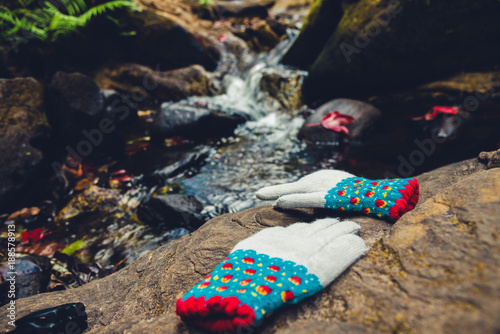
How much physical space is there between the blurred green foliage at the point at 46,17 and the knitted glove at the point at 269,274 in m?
8.28

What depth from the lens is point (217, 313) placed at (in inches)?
43.9

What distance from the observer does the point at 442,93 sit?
501 centimetres

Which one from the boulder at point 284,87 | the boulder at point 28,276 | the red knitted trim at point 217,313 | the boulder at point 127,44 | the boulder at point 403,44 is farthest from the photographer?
the boulder at point 127,44

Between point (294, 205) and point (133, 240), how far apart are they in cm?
206

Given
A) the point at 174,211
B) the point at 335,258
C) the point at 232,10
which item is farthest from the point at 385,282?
the point at 232,10

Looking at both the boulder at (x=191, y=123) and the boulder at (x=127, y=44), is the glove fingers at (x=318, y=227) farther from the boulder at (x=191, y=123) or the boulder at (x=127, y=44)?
the boulder at (x=127, y=44)

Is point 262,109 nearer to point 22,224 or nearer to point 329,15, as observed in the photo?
point 329,15

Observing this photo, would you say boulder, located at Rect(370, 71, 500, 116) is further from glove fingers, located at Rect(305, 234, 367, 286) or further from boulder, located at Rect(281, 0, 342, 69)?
glove fingers, located at Rect(305, 234, 367, 286)

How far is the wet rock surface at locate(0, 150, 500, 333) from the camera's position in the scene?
0.88 m

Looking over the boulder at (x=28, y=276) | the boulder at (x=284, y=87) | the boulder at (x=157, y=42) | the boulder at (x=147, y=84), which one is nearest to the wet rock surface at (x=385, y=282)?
the boulder at (x=28, y=276)

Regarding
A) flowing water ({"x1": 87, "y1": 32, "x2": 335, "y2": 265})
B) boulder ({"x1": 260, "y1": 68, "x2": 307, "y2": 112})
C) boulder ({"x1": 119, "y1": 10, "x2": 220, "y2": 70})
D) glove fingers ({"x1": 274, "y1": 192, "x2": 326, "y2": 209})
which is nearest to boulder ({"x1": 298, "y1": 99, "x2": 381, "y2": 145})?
flowing water ({"x1": 87, "y1": 32, "x2": 335, "y2": 265})

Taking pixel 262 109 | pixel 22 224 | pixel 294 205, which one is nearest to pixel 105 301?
pixel 294 205

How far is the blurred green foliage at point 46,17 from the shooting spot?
6.26 metres

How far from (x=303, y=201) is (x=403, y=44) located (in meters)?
4.53
